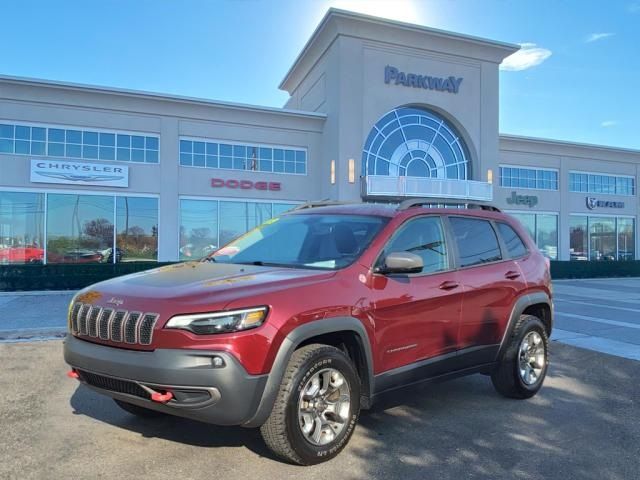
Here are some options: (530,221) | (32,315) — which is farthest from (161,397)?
(530,221)

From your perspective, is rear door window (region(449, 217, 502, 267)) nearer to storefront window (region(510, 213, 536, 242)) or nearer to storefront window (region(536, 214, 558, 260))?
storefront window (region(510, 213, 536, 242))

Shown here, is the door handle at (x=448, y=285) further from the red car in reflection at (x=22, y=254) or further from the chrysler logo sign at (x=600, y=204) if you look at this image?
the chrysler logo sign at (x=600, y=204)

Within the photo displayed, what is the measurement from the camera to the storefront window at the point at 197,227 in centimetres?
2259

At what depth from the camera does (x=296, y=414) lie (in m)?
3.29

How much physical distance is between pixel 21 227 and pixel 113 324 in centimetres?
1985

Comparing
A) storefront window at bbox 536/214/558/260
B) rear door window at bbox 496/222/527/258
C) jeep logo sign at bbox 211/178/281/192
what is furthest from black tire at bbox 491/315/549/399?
storefront window at bbox 536/214/558/260

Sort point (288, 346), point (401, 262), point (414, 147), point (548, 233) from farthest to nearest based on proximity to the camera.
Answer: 1. point (548, 233)
2. point (414, 147)
3. point (401, 262)
4. point (288, 346)

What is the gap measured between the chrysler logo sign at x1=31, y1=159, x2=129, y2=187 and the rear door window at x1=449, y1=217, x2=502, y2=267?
1900cm

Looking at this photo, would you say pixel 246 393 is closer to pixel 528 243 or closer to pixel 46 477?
pixel 46 477

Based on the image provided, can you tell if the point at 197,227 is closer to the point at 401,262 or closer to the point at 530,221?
the point at 530,221

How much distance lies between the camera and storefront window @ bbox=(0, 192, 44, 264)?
65.9 ft

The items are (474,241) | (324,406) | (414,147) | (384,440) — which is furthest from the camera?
(414,147)

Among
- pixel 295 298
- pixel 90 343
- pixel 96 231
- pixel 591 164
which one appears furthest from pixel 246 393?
pixel 591 164

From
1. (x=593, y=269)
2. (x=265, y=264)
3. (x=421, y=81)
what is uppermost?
(x=421, y=81)
